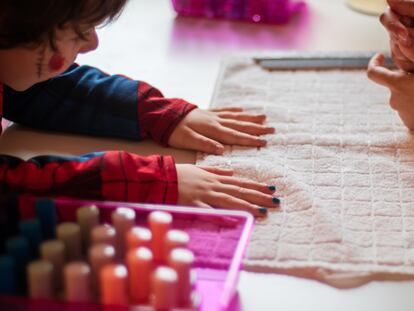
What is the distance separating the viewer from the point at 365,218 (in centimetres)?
73

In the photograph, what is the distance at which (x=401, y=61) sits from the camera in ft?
2.95

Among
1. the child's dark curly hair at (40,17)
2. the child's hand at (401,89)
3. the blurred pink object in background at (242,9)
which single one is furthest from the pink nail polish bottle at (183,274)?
the blurred pink object in background at (242,9)

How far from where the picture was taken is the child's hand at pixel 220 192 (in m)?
0.73

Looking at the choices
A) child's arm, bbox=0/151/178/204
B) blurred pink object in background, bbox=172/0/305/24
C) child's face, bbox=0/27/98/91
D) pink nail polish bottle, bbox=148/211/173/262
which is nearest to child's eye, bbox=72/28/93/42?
child's face, bbox=0/27/98/91

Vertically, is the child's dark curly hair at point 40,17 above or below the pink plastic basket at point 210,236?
above

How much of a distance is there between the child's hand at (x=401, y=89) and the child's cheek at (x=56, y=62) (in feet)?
1.33

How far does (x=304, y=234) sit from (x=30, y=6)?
35 cm

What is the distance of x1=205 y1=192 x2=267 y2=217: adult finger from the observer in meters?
0.73

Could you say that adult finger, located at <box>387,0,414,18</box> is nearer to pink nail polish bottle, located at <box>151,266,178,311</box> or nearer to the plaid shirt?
the plaid shirt

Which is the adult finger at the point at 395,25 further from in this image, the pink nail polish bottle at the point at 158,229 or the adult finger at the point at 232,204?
the pink nail polish bottle at the point at 158,229

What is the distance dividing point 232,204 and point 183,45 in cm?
47

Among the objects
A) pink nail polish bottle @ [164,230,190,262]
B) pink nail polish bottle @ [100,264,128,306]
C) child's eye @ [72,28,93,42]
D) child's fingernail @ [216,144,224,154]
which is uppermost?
child's eye @ [72,28,93,42]

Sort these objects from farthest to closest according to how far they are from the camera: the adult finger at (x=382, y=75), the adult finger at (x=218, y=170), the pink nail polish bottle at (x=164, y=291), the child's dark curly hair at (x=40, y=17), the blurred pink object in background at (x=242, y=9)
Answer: the blurred pink object in background at (x=242, y=9) → the adult finger at (x=382, y=75) → the adult finger at (x=218, y=170) → the child's dark curly hair at (x=40, y=17) → the pink nail polish bottle at (x=164, y=291)

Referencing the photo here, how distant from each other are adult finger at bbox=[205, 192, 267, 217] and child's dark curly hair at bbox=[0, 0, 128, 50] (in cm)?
23
